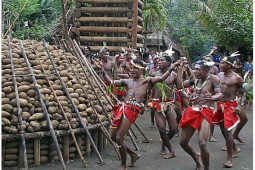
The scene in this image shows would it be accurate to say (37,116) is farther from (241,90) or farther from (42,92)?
(241,90)

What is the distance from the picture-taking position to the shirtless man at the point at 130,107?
585 centimetres

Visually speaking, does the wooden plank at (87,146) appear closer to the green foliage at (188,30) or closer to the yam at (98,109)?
the yam at (98,109)

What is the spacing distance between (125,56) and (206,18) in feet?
32.5

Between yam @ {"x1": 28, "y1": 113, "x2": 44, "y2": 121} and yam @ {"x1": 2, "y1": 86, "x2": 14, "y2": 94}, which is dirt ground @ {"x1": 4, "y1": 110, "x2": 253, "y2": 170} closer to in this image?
yam @ {"x1": 28, "y1": 113, "x2": 44, "y2": 121}

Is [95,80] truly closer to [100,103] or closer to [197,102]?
[100,103]

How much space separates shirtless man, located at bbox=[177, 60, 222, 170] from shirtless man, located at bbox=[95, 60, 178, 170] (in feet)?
1.60

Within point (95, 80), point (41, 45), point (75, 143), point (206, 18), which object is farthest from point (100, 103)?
point (206, 18)

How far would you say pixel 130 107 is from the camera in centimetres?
595

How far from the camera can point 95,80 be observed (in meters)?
7.77

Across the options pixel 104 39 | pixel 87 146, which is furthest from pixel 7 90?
pixel 104 39

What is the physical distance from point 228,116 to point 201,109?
3.06 feet

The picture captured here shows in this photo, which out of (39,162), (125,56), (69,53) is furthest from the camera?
(125,56)

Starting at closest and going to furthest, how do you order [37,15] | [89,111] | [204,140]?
[204,140] → [89,111] → [37,15]

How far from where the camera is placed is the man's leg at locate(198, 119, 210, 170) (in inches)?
214
